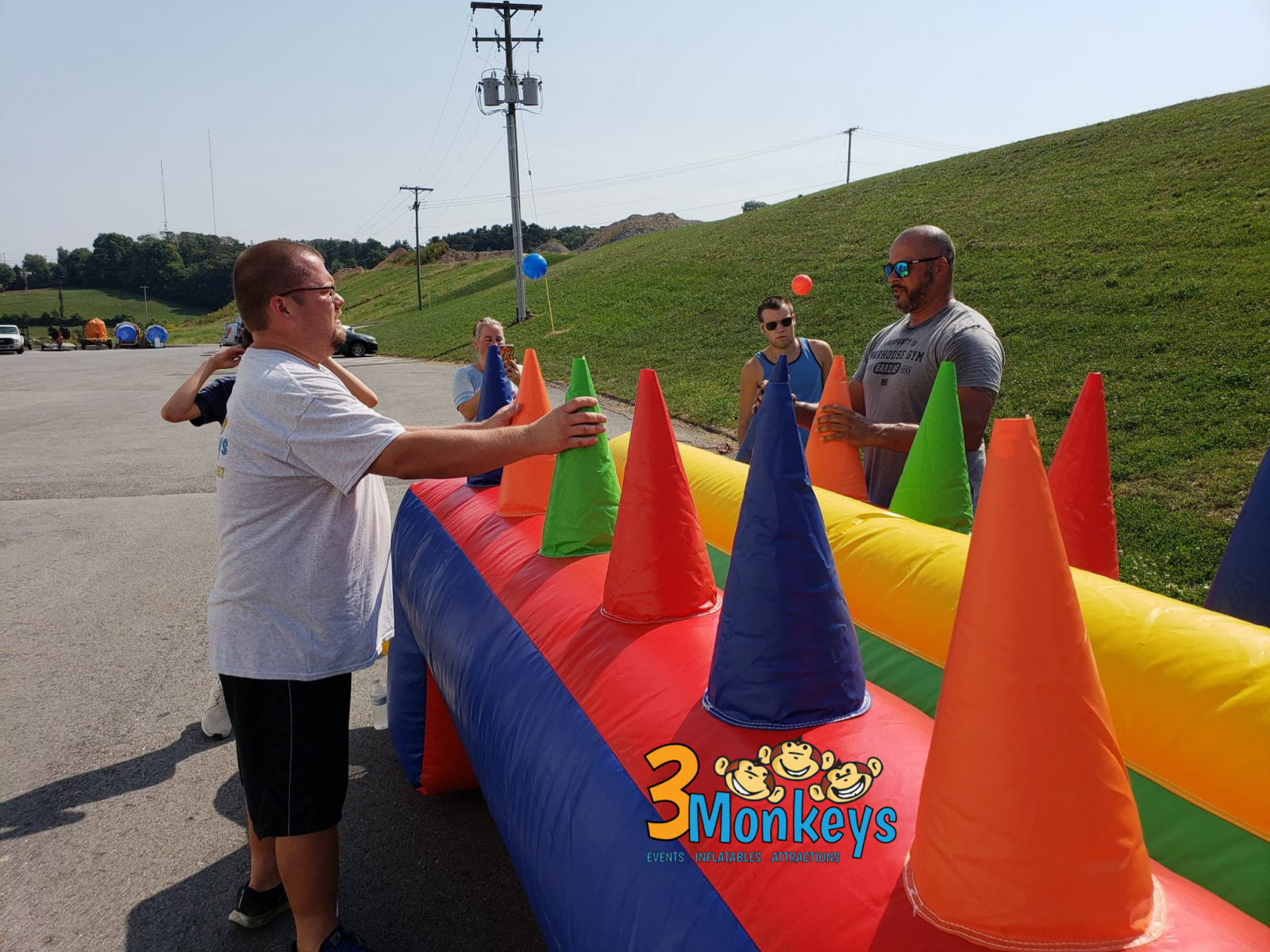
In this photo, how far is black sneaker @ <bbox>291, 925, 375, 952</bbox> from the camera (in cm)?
252

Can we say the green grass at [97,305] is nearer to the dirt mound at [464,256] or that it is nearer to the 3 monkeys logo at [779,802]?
the dirt mound at [464,256]

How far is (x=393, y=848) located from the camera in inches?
136

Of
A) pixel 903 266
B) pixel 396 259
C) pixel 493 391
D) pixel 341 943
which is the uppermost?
pixel 396 259

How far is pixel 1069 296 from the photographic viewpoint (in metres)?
15.1

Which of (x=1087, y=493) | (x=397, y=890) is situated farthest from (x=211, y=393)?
(x=1087, y=493)

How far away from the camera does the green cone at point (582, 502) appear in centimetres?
268

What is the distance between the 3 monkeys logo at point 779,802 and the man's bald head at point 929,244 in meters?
2.86

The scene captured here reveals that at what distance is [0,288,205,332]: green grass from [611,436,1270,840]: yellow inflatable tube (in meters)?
96.7

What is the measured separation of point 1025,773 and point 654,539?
1144 mm

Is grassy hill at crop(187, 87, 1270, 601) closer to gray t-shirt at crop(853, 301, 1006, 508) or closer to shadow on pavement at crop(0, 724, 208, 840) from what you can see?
gray t-shirt at crop(853, 301, 1006, 508)

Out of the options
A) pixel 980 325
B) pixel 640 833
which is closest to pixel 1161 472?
pixel 980 325

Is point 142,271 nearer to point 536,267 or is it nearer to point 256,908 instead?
point 536,267

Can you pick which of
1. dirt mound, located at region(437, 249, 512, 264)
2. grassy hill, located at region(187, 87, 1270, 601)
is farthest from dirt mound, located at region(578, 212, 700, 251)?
grassy hill, located at region(187, 87, 1270, 601)

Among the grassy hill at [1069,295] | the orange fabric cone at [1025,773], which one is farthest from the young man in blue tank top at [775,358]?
the orange fabric cone at [1025,773]
